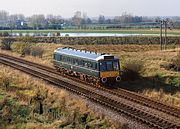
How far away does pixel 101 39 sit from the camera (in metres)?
107

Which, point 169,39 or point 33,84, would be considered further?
point 169,39

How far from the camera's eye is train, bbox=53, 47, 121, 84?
3225 cm

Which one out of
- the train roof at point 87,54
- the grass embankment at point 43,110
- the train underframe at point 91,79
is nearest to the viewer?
the grass embankment at point 43,110

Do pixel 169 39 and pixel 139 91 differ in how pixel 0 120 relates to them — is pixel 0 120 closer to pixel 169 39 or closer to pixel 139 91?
pixel 139 91

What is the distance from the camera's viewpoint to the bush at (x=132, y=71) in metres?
34.8

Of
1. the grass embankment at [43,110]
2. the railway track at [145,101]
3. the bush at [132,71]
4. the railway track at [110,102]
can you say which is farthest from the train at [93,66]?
the grass embankment at [43,110]

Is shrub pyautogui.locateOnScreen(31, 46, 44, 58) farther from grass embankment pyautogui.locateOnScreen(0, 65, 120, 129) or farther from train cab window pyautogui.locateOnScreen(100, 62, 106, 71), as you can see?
train cab window pyautogui.locateOnScreen(100, 62, 106, 71)

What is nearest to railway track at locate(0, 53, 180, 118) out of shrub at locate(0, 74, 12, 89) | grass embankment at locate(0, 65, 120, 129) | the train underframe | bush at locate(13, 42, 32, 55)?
the train underframe

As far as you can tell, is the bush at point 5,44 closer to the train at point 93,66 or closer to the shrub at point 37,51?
the shrub at point 37,51

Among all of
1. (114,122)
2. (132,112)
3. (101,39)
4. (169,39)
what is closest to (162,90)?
(132,112)

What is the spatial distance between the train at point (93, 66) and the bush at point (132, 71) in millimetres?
2239

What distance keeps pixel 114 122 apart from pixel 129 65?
14.1 metres

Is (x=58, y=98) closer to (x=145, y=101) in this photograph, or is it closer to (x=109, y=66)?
(x=145, y=101)

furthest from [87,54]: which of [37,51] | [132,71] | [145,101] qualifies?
[37,51]
